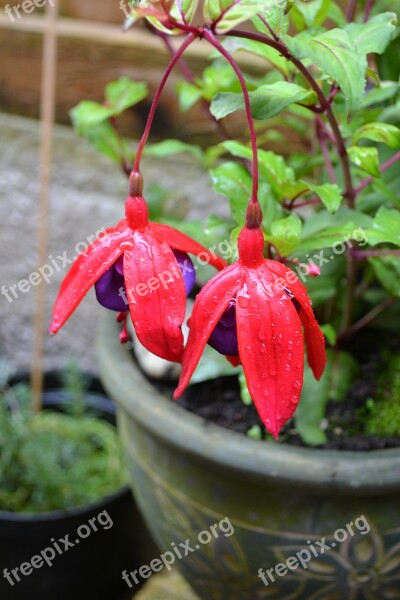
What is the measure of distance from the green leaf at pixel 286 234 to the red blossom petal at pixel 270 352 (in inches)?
5.8

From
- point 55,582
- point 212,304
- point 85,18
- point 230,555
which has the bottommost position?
point 55,582

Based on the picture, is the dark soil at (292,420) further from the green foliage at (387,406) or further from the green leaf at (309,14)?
the green leaf at (309,14)

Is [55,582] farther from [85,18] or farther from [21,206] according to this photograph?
[85,18]

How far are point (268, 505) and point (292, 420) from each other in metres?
0.13

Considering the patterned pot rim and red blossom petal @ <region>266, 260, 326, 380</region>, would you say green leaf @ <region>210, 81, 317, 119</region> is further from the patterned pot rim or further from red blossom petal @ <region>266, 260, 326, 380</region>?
the patterned pot rim

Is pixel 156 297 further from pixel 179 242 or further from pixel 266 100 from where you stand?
pixel 266 100

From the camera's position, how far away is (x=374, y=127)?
60 centimetres

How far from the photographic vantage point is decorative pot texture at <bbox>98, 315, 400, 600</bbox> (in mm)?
638

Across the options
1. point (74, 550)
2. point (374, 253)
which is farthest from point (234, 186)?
point (74, 550)

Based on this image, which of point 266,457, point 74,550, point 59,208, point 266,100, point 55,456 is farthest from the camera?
point 59,208

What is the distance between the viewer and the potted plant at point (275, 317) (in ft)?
1.37

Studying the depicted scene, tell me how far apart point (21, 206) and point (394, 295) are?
0.84 m

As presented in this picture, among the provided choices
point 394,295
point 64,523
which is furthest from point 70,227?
point 394,295

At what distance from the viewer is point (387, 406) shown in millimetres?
785
